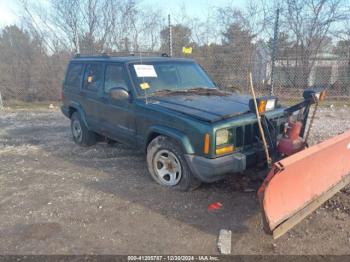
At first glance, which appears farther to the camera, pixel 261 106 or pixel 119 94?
pixel 119 94

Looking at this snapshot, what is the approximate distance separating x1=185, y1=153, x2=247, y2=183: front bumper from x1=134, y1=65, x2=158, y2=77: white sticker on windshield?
163cm

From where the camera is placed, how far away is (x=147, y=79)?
445 centimetres

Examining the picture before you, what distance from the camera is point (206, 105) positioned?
152 inches

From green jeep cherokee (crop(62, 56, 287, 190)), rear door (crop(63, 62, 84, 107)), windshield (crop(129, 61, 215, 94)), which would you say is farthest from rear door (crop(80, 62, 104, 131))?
windshield (crop(129, 61, 215, 94))

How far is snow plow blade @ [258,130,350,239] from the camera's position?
2664 mm

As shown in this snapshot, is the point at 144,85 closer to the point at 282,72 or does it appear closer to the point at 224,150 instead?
the point at 224,150

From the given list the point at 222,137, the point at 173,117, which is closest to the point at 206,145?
the point at 222,137

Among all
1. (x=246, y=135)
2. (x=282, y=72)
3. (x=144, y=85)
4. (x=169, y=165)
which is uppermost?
(x=282, y=72)

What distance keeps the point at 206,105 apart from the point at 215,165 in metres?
0.93

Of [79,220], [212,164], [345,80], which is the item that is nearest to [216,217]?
[212,164]

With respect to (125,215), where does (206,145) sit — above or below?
above

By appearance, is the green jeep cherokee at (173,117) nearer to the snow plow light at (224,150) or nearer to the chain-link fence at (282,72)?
the snow plow light at (224,150)

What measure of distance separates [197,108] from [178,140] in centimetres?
51

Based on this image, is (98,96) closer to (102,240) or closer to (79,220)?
(79,220)
